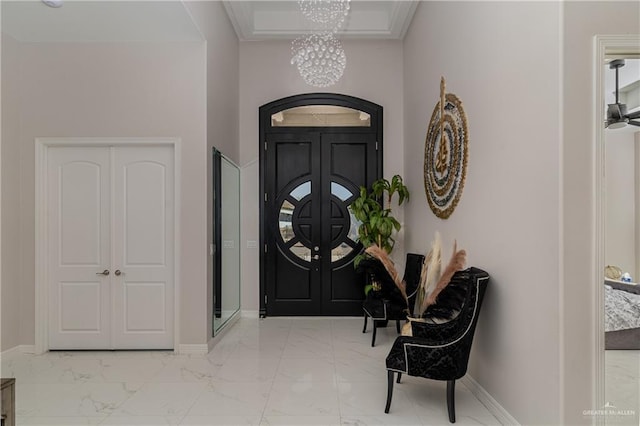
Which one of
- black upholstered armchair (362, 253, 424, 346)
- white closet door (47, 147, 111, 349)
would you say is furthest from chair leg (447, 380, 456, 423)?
white closet door (47, 147, 111, 349)

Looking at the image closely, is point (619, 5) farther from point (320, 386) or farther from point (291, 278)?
point (291, 278)

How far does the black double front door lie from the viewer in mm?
5680

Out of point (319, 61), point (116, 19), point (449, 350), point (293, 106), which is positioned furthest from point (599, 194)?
point (293, 106)

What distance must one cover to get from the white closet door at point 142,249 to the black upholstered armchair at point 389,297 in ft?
7.66

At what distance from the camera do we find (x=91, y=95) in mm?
4148

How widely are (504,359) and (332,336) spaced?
8.06ft

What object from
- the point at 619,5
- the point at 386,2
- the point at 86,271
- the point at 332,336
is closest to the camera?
the point at 619,5

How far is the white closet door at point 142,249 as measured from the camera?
13.7 ft

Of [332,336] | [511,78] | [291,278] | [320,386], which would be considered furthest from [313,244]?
[511,78]

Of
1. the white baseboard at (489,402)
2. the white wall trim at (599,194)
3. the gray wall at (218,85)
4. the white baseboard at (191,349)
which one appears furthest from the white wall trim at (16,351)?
the white wall trim at (599,194)

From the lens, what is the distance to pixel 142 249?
165 inches

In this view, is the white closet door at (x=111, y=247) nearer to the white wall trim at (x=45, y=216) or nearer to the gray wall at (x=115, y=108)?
the white wall trim at (x=45, y=216)

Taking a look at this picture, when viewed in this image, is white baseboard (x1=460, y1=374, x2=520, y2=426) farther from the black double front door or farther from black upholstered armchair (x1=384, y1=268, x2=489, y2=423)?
the black double front door

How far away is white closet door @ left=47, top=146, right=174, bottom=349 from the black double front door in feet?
5.90
